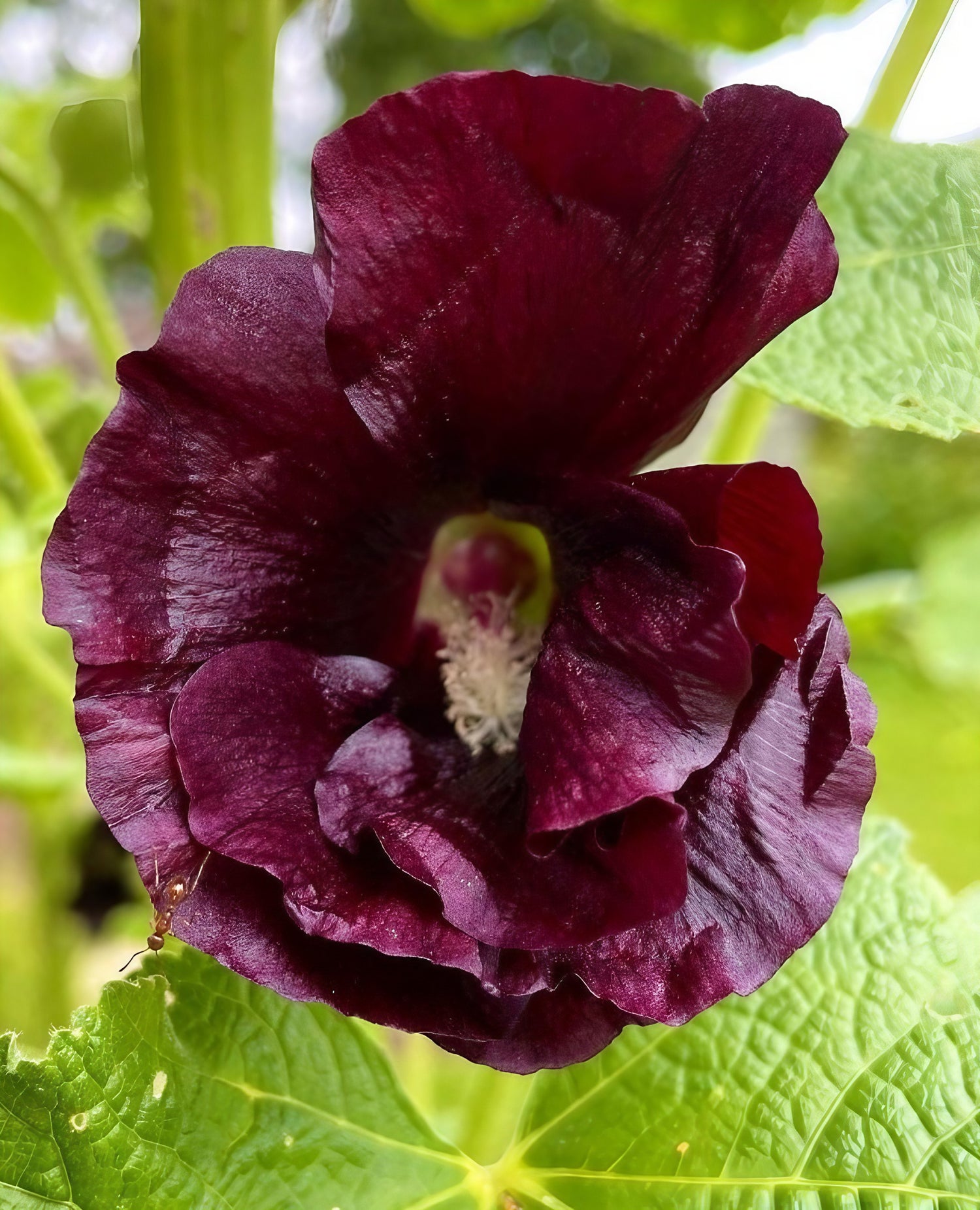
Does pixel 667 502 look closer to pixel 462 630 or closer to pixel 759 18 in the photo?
pixel 462 630

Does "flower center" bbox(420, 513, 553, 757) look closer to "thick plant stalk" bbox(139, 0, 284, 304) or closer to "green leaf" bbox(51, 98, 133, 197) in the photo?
"thick plant stalk" bbox(139, 0, 284, 304)

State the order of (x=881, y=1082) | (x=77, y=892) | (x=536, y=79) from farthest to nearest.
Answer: (x=77, y=892) < (x=881, y=1082) < (x=536, y=79)

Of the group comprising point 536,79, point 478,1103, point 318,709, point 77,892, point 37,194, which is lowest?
point 478,1103

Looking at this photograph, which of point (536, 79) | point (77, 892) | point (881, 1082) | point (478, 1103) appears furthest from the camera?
point (77, 892)

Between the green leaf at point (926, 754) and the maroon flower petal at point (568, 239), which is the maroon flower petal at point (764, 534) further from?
the green leaf at point (926, 754)

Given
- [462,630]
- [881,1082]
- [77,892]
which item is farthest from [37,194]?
[77,892]

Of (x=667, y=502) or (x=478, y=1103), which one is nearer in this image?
(x=667, y=502)

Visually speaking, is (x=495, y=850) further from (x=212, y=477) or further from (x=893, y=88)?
(x=893, y=88)

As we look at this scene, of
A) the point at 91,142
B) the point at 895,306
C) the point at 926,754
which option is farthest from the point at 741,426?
the point at 926,754
